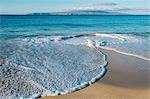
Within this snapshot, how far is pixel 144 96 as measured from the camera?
6.05 m

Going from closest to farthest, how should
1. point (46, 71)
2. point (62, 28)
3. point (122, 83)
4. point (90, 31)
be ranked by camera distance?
1. point (122, 83)
2. point (46, 71)
3. point (90, 31)
4. point (62, 28)

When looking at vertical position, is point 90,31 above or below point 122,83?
below

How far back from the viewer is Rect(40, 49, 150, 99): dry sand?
235 inches

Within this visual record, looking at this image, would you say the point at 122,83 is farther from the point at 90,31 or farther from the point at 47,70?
the point at 90,31

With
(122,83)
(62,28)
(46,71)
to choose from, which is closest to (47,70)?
(46,71)

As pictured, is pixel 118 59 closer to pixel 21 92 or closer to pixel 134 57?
pixel 134 57

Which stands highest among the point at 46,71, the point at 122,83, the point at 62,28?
the point at 46,71

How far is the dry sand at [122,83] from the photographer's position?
5980mm

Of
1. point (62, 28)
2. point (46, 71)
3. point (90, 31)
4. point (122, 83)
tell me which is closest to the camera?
point (122, 83)

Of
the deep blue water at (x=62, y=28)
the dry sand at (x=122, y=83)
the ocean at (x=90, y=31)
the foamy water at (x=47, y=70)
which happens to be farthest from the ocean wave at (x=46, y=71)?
the deep blue water at (x=62, y=28)

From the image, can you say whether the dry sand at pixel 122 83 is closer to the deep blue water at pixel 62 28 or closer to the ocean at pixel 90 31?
the ocean at pixel 90 31

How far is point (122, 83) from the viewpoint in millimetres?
6840

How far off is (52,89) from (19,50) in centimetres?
390

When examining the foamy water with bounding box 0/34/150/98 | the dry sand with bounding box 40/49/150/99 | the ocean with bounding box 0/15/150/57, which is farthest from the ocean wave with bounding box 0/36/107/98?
the ocean with bounding box 0/15/150/57
